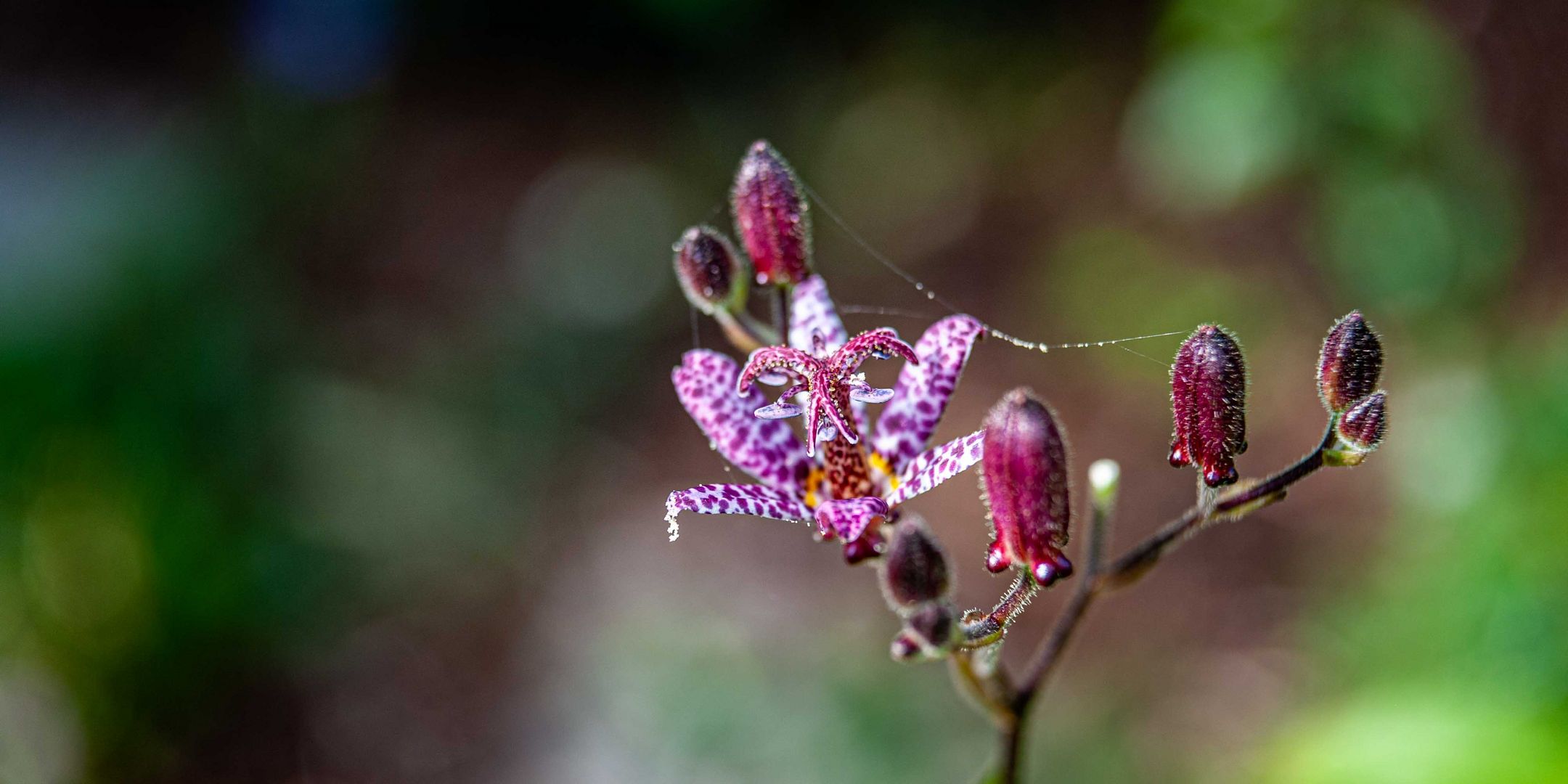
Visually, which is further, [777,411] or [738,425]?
[738,425]

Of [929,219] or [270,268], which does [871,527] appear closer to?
[929,219]

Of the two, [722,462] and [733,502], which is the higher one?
[722,462]

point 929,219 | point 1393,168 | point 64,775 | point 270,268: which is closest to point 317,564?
point 64,775

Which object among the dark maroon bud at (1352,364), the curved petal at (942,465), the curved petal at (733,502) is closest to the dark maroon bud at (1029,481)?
the curved petal at (942,465)

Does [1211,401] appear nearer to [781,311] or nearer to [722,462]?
[781,311]

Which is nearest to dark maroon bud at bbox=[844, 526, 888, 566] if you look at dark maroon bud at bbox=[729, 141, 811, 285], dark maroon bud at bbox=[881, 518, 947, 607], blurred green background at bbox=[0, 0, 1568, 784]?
dark maroon bud at bbox=[881, 518, 947, 607]

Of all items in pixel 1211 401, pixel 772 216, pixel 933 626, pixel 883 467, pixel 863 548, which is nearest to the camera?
pixel 933 626

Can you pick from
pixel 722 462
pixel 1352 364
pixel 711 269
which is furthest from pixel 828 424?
pixel 722 462

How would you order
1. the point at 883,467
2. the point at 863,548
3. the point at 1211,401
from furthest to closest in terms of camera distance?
the point at 883,467 < the point at 863,548 < the point at 1211,401
